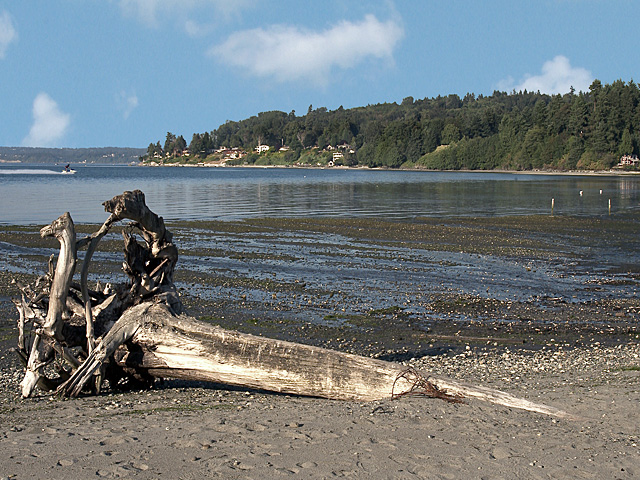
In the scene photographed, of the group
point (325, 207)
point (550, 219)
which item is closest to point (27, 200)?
point (325, 207)

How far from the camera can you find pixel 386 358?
12.1 meters

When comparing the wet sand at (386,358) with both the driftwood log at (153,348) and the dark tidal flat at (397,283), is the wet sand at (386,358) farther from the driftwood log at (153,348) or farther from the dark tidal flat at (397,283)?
the driftwood log at (153,348)

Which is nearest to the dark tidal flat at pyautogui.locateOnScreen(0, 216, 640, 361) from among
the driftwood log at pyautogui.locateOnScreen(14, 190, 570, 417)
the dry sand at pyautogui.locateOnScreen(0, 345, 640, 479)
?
the driftwood log at pyautogui.locateOnScreen(14, 190, 570, 417)

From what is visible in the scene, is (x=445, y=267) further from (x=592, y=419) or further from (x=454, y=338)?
(x=592, y=419)

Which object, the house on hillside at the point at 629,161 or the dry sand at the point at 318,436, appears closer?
the dry sand at the point at 318,436

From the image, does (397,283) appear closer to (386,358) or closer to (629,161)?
(386,358)

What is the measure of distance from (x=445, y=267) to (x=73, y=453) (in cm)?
1735

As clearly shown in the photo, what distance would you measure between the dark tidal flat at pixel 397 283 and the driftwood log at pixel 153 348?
277 centimetres

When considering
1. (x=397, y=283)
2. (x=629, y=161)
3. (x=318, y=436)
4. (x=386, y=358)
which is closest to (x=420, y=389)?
(x=318, y=436)

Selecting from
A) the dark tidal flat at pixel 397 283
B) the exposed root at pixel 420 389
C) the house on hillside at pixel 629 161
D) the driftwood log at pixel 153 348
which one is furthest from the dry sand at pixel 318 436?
the house on hillside at pixel 629 161

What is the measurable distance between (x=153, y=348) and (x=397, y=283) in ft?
35.8

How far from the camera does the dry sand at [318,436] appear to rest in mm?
6344

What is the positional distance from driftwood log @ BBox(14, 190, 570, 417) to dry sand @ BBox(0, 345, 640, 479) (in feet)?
0.96

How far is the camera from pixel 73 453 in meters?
6.76
